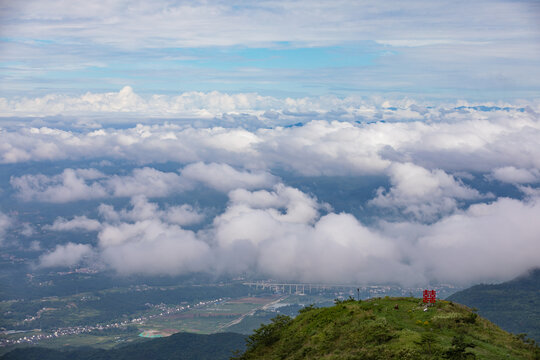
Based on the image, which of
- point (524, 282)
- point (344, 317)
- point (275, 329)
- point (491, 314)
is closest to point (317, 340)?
point (344, 317)

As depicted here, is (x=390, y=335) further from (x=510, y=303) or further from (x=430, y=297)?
(x=510, y=303)

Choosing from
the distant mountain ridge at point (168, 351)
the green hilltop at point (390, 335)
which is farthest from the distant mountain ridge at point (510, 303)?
the green hilltop at point (390, 335)

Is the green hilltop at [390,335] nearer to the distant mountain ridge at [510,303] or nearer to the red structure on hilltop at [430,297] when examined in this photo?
the red structure on hilltop at [430,297]

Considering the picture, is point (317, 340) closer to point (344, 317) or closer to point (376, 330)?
point (344, 317)

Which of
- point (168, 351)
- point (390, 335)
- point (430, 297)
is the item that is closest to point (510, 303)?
point (168, 351)

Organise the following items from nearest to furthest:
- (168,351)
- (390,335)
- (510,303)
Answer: (390,335), (168,351), (510,303)

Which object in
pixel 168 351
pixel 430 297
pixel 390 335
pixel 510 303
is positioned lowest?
pixel 168 351

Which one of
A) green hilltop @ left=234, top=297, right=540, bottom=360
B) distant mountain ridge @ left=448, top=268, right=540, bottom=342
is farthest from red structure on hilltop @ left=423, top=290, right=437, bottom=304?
distant mountain ridge @ left=448, top=268, right=540, bottom=342
